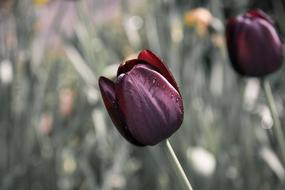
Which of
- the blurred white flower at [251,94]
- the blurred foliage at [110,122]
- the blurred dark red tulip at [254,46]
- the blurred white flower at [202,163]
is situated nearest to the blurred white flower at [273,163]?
the blurred foliage at [110,122]

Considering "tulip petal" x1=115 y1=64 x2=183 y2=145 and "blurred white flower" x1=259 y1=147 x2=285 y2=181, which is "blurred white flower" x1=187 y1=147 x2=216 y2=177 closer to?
"blurred white flower" x1=259 y1=147 x2=285 y2=181

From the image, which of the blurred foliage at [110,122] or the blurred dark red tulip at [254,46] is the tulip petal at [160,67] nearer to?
the blurred dark red tulip at [254,46]

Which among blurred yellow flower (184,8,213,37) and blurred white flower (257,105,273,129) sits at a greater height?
blurred yellow flower (184,8,213,37)

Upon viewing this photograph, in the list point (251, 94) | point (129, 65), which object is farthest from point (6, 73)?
point (129, 65)

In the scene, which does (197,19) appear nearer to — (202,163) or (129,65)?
(202,163)

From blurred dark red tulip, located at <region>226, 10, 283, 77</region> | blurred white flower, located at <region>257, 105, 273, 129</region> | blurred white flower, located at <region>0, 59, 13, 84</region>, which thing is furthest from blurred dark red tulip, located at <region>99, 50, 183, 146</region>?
blurred white flower, located at <region>0, 59, 13, 84</region>

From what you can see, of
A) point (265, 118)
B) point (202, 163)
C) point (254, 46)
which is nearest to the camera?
point (254, 46)

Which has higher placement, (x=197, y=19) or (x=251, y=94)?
(x=197, y=19)

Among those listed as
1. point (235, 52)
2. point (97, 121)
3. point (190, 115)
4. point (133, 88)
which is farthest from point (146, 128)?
point (97, 121)
